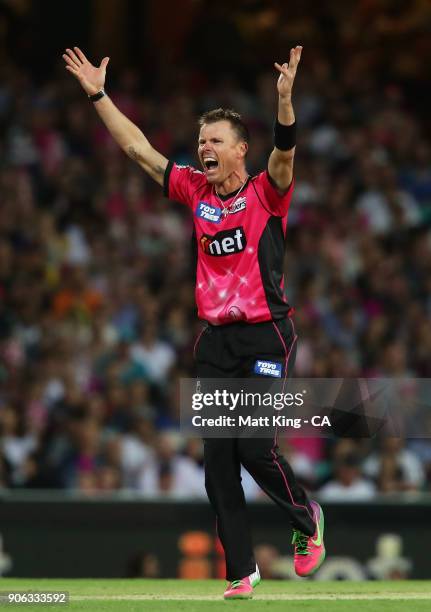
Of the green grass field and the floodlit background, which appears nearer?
the green grass field

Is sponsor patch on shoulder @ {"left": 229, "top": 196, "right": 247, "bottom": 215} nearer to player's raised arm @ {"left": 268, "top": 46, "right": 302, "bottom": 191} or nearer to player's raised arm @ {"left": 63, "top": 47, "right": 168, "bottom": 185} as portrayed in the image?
player's raised arm @ {"left": 268, "top": 46, "right": 302, "bottom": 191}

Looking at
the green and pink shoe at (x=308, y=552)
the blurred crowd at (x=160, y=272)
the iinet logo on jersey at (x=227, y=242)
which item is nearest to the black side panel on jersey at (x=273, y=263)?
the iinet logo on jersey at (x=227, y=242)

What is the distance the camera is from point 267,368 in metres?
7.52

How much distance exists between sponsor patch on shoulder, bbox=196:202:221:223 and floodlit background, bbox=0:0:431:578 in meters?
4.60

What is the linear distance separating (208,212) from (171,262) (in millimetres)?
7630

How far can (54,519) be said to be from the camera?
11727mm

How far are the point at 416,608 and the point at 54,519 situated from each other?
517 cm

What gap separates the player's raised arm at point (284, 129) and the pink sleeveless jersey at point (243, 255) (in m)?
0.09

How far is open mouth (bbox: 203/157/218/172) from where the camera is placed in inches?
302

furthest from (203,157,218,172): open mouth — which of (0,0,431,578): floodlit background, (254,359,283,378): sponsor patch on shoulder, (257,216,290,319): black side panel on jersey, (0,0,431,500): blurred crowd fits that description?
(0,0,431,500): blurred crowd

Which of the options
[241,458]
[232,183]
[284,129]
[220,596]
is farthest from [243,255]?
[220,596]

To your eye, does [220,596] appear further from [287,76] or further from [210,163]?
[287,76]

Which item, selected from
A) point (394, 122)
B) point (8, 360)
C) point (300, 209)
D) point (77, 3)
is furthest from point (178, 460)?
point (77, 3)

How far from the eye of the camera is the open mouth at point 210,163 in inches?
302
